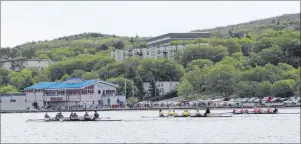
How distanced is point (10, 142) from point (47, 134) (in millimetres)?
8071

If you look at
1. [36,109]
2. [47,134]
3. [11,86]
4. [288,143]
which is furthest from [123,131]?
[11,86]

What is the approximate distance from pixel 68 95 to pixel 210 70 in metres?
27.1

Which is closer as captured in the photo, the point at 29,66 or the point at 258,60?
the point at 258,60

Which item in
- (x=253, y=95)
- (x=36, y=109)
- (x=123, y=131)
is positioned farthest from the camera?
(x=36, y=109)

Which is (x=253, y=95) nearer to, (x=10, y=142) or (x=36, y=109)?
(x=36, y=109)

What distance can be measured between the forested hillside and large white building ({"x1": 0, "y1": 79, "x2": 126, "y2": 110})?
24.8 ft

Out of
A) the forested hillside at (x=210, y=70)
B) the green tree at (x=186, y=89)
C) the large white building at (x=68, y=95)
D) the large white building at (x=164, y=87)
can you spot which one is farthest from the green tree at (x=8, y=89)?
the green tree at (x=186, y=89)

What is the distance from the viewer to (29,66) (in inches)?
7741

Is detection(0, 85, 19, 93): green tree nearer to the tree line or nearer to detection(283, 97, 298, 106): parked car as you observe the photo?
the tree line

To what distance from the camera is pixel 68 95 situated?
136500 millimetres

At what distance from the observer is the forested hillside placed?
12506 cm

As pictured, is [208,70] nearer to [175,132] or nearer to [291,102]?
[291,102]

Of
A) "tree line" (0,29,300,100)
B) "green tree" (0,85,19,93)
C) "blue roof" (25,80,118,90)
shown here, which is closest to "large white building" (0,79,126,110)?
"blue roof" (25,80,118,90)

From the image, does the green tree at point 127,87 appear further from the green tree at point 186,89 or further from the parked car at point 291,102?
the parked car at point 291,102
